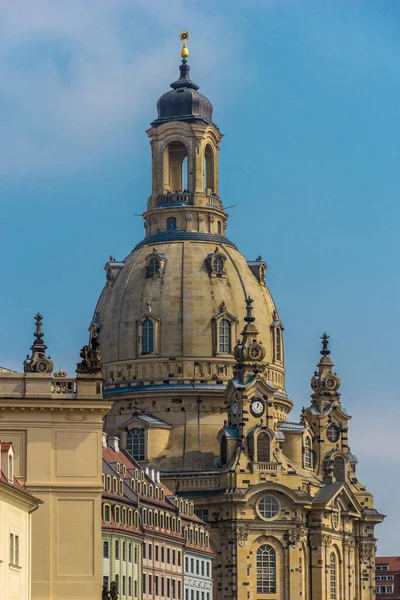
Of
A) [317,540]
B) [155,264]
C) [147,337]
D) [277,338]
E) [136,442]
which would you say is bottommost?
[317,540]

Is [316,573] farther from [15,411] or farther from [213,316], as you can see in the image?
[15,411]

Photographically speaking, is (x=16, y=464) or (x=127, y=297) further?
(x=127, y=297)

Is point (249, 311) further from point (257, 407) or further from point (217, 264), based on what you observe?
point (257, 407)

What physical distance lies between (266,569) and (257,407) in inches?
520

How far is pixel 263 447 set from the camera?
16638 cm

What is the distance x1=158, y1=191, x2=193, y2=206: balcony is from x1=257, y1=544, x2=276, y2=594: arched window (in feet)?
110

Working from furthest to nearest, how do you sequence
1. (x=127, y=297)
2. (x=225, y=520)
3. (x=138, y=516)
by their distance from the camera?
(x=127, y=297) → (x=225, y=520) → (x=138, y=516)

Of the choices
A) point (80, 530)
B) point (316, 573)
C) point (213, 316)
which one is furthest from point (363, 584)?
point (80, 530)

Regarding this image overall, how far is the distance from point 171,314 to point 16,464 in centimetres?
8932

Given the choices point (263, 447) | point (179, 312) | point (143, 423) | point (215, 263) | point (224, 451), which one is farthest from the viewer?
point (215, 263)

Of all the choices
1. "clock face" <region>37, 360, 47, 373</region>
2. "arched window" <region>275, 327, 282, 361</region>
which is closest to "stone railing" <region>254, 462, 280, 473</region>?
"arched window" <region>275, 327, 282, 361</region>

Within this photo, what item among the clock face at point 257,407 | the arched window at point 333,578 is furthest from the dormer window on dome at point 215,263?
the arched window at point 333,578

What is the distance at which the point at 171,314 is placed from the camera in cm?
17350

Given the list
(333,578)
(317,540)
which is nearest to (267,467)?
(317,540)
